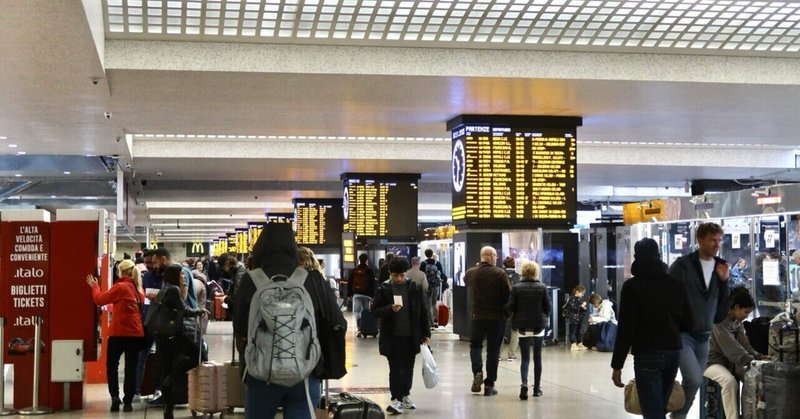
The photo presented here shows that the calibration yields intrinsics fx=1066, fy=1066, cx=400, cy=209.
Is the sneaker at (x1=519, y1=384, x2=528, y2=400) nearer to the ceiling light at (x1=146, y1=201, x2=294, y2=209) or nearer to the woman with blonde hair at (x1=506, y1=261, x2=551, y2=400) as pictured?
the woman with blonde hair at (x1=506, y1=261, x2=551, y2=400)

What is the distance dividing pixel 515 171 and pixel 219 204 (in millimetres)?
26161

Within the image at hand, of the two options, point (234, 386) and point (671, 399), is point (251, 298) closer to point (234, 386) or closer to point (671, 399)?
point (671, 399)

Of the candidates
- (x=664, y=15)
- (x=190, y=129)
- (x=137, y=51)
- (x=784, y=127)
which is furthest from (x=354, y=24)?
(x=784, y=127)

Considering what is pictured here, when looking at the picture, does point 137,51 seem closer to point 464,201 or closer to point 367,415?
point 464,201

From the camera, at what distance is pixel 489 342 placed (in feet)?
39.5

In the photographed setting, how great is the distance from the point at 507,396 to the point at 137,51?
6.02 meters

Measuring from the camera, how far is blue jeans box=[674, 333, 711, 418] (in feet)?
24.7

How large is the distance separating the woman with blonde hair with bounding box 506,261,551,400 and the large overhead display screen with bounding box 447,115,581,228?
5183 mm

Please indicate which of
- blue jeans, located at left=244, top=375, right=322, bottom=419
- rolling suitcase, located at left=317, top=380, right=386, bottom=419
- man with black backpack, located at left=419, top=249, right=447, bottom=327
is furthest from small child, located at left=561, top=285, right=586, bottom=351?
blue jeans, located at left=244, top=375, right=322, bottom=419

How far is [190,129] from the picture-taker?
→ 64.3 ft

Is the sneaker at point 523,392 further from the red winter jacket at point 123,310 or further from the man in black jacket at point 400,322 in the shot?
the red winter jacket at point 123,310

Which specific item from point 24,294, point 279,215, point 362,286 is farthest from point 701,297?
point 279,215

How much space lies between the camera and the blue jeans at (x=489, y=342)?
1196cm

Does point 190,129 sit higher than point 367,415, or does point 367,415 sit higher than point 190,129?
point 190,129
